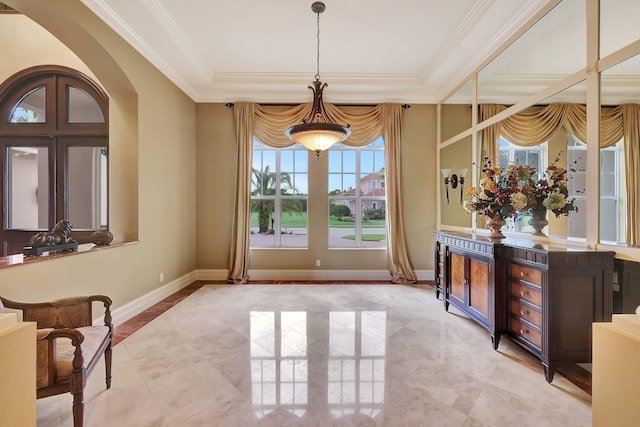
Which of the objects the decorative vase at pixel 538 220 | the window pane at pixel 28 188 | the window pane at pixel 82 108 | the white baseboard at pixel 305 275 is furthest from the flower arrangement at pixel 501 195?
the window pane at pixel 28 188

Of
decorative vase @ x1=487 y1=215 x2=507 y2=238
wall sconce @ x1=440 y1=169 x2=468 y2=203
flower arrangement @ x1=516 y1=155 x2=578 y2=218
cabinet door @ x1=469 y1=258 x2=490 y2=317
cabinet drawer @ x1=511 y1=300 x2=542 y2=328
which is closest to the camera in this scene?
cabinet drawer @ x1=511 y1=300 x2=542 y2=328

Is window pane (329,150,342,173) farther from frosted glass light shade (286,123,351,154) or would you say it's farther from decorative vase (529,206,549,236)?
decorative vase (529,206,549,236)

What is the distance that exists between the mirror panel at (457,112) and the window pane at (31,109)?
609 centimetres

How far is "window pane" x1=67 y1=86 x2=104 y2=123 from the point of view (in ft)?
12.4

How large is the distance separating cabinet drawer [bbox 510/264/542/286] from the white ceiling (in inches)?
105

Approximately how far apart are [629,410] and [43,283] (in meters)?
3.93

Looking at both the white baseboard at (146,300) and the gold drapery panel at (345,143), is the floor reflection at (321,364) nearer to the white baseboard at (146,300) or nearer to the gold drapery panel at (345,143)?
the white baseboard at (146,300)

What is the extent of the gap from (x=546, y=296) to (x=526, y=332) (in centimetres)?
47

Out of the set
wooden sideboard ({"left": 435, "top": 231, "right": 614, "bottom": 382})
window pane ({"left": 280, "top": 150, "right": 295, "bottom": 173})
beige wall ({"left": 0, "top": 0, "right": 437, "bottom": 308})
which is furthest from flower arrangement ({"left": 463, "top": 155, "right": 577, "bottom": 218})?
window pane ({"left": 280, "top": 150, "right": 295, "bottom": 173})

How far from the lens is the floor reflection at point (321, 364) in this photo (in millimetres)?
1914

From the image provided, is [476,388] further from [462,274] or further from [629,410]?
[462,274]

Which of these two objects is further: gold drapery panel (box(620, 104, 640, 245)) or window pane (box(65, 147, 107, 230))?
window pane (box(65, 147, 107, 230))

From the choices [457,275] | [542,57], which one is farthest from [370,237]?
[542,57]

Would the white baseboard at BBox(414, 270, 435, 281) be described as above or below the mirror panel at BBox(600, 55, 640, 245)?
below
